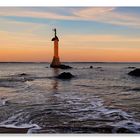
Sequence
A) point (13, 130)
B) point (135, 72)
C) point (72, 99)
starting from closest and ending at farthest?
point (13, 130) → point (72, 99) → point (135, 72)

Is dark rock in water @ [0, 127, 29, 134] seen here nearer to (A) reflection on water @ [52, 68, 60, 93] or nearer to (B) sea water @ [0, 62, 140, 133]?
(B) sea water @ [0, 62, 140, 133]

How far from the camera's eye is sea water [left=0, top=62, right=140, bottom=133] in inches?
129

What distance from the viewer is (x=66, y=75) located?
360cm

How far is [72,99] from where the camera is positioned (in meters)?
3.41

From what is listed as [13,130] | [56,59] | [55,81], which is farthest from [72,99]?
[13,130]

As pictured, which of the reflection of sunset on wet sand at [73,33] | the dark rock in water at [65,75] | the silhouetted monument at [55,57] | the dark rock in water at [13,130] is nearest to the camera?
the dark rock in water at [13,130]

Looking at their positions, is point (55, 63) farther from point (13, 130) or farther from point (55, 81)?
point (13, 130)

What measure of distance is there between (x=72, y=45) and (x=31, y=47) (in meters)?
0.37

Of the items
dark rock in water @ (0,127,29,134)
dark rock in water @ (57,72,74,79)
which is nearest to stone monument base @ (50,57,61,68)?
dark rock in water @ (57,72,74,79)

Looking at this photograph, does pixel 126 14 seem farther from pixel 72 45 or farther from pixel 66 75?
pixel 66 75

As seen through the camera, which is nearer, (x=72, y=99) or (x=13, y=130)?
(x=13, y=130)

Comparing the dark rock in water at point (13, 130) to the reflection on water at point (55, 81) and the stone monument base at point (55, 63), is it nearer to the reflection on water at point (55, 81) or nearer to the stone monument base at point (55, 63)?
the reflection on water at point (55, 81)

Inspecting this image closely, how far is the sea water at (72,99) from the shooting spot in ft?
10.7

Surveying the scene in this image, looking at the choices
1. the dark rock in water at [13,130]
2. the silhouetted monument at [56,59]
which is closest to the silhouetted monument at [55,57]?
the silhouetted monument at [56,59]
